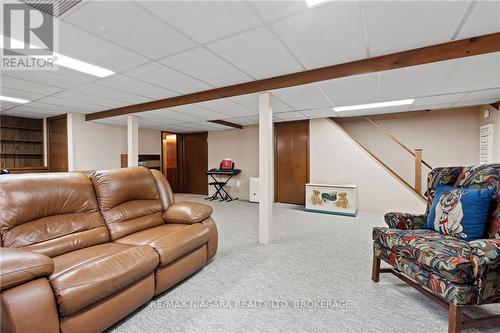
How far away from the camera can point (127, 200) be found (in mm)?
2342

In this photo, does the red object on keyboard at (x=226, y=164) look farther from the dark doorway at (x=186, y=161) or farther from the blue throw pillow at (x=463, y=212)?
the blue throw pillow at (x=463, y=212)

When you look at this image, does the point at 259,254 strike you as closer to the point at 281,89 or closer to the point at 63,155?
the point at 281,89

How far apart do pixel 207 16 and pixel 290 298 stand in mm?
2375

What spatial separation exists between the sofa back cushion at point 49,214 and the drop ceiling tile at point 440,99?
16.1ft

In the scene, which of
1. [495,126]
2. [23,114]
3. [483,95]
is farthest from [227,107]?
[23,114]

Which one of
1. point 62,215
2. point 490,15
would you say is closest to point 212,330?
point 62,215

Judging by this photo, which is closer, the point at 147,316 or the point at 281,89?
the point at 147,316

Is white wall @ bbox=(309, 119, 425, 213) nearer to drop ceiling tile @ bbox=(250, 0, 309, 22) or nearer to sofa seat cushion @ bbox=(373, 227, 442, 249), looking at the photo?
sofa seat cushion @ bbox=(373, 227, 442, 249)

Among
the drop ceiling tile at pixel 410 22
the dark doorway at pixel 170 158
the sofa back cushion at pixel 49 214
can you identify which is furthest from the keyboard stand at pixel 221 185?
the drop ceiling tile at pixel 410 22

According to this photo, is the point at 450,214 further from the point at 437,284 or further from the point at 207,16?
the point at 207,16

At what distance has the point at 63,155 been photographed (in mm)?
5547

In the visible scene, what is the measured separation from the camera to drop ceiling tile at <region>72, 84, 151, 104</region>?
136 inches

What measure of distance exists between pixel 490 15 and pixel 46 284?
3.49 m

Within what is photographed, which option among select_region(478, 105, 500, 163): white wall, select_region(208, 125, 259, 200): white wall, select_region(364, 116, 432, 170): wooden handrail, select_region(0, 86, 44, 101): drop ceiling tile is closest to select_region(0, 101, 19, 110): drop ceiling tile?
select_region(0, 86, 44, 101): drop ceiling tile
